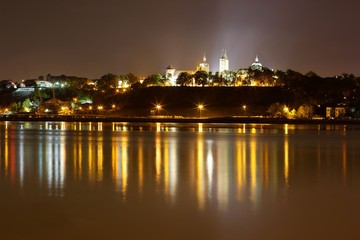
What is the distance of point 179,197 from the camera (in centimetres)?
1452

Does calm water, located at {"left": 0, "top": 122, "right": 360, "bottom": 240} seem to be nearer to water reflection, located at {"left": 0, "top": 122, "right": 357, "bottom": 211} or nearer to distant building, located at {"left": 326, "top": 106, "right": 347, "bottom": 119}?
water reflection, located at {"left": 0, "top": 122, "right": 357, "bottom": 211}

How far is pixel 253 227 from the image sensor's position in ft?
36.9

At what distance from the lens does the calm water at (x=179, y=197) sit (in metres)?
10.9

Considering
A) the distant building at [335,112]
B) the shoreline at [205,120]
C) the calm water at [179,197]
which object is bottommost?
the calm water at [179,197]

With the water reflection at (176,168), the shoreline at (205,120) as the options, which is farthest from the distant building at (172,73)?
the water reflection at (176,168)

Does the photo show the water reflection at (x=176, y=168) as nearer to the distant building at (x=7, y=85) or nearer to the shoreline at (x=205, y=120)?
the shoreline at (x=205, y=120)

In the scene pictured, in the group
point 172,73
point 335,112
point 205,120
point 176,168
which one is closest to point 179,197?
point 176,168

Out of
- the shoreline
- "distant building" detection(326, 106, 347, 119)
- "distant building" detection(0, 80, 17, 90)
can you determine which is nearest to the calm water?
the shoreline

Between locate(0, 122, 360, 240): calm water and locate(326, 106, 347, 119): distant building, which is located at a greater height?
locate(326, 106, 347, 119): distant building

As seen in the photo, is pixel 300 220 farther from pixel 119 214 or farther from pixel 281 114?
pixel 281 114

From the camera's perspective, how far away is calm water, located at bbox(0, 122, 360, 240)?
1095 centimetres

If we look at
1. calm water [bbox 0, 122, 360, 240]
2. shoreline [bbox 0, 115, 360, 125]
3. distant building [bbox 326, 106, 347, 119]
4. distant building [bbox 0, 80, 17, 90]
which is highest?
distant building [bbox 0, 80, 17, 90]

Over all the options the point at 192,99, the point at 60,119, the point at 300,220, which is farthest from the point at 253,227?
the point at 192,99

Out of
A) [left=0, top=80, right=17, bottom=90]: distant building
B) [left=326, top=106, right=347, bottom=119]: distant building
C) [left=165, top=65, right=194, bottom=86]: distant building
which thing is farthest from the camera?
[left=0, top=80, right=17, bottom=90]: distant building
